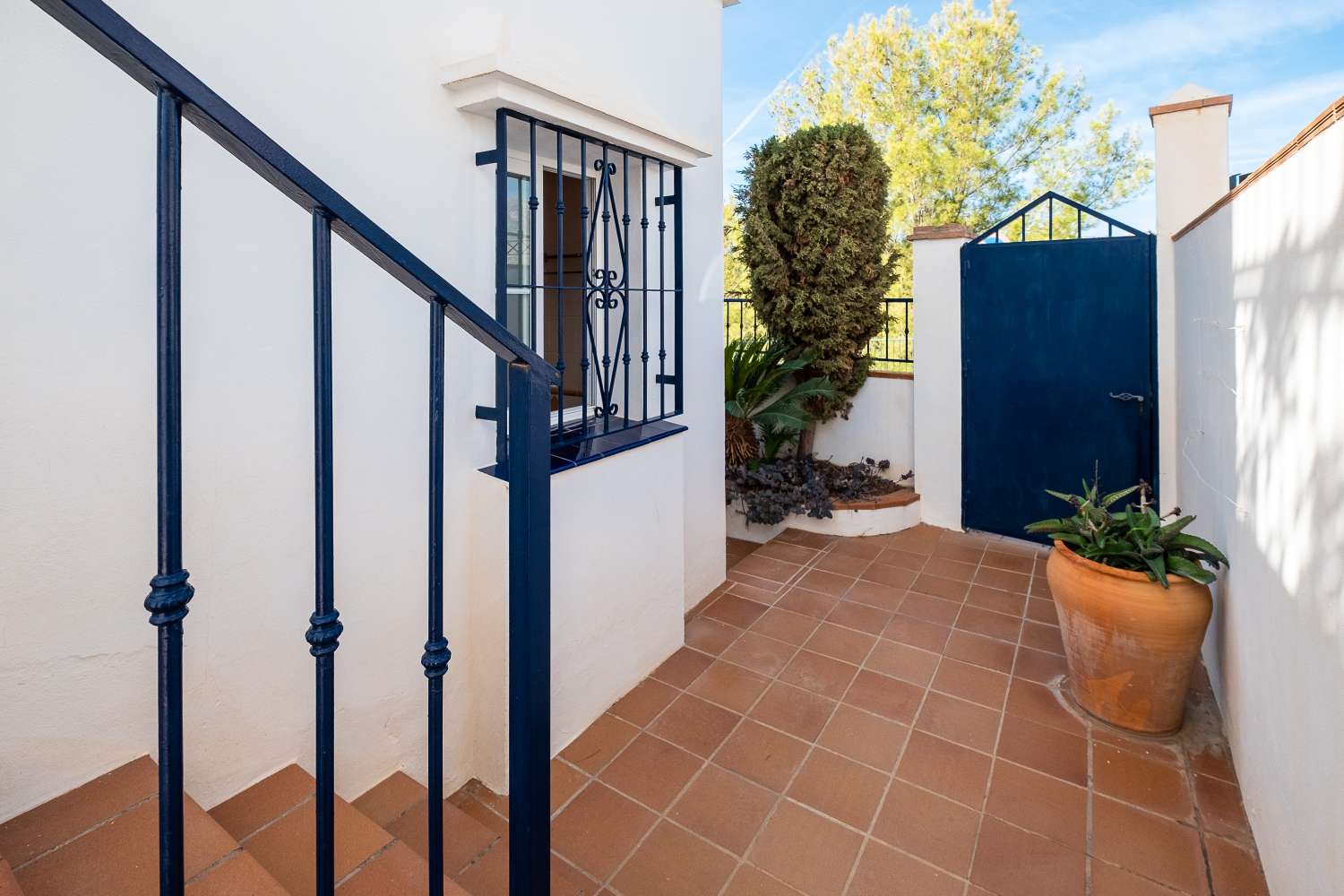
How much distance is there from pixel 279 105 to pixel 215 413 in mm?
823

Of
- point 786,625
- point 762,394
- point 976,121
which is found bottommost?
point 786,625

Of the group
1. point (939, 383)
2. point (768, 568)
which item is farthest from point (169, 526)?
point (939, 383)

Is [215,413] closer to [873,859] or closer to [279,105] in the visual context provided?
[279,105]

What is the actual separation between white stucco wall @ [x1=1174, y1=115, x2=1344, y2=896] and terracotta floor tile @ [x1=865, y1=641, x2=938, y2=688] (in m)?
1.02

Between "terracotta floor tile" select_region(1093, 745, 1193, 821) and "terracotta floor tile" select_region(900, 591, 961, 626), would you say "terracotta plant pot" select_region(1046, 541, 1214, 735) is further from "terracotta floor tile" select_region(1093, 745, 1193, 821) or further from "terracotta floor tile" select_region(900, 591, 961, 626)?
"terracotta floor tile" select_region(900, 591, 961, 626)

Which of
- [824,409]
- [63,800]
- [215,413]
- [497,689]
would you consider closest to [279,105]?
[215,413]

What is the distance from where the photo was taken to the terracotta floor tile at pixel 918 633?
3.26m

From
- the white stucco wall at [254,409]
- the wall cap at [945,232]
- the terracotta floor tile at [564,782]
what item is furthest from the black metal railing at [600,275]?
the wall cap at [945,232]

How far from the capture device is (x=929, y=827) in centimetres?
213

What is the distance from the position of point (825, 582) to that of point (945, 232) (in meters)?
2.59

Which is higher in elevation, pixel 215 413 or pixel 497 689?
pixel 215 413

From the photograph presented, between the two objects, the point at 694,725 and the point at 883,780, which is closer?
the point at 883,780

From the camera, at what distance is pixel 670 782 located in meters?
2.35

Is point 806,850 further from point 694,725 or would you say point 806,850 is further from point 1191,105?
point 1191,105
